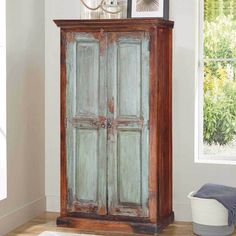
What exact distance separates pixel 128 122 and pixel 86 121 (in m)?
0.35

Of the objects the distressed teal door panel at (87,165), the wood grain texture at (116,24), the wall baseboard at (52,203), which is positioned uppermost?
the wood grain texture at (116,24)

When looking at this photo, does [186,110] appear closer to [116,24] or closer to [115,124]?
[115,124]

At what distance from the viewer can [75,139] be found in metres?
5.09

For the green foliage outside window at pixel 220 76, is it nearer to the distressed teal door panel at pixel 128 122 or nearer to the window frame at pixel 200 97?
the window frame at pixel 200 97

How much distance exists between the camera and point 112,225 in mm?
5023

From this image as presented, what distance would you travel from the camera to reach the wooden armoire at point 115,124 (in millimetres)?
4883

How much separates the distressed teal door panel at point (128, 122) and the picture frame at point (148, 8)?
18.5 inches

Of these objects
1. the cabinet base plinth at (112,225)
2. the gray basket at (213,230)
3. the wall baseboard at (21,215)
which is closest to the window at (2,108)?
the wall baseboard at (21,215)

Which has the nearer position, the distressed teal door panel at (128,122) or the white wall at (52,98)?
the distressed teal door panel at (128,122)

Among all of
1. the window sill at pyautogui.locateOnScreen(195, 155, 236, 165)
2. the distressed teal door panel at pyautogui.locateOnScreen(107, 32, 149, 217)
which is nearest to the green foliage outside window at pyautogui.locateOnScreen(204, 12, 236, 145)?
the window sill at pyautogui.locateOnScreen(195, 155, 236, 165)

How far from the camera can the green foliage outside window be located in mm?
5281

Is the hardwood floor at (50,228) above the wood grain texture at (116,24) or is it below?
below

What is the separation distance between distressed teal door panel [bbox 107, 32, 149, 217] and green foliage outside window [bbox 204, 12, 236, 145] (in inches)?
28.9

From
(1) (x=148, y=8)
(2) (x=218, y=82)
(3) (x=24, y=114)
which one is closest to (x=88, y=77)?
(3) (x=24, y=114)
